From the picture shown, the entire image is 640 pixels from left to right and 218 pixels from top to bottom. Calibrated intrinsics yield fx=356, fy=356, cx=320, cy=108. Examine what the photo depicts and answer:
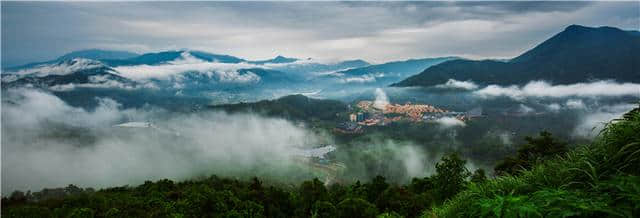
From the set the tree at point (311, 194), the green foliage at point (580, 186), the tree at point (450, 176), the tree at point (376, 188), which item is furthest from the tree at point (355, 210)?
the green foliage at point (580, 186)

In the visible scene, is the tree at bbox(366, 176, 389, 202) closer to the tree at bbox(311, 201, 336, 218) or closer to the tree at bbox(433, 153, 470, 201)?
the tree at bbox(433, 153, 470, 201)

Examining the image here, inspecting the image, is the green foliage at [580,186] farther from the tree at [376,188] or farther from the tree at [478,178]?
the tree at [376,188]

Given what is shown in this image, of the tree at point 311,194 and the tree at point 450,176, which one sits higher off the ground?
the tree at point 450,176

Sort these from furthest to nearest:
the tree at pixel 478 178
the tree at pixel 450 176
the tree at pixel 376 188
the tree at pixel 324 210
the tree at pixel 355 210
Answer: the tree at pixel 376 188, the tree at pixel 450 176, the tree at pixel 324 210, the tree at pixel 355 210, the tree at pixel 478 178

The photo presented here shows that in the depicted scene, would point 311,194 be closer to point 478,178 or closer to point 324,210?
point 324,210

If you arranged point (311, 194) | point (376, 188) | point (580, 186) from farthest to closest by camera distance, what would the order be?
point (376, 188)
point (311, 194)
point (580, 186)

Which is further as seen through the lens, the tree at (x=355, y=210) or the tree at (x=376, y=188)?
the tree at (x=376, y=188)

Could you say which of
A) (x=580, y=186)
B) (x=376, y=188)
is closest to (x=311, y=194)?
(x=376, y=188)

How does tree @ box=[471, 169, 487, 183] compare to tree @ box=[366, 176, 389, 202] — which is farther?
tree @ box=[366, 176, 389, 202]

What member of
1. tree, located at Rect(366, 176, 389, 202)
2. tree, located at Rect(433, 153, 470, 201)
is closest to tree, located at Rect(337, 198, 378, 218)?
Answer: tree, located at Rect(433, 153, 470, 201)

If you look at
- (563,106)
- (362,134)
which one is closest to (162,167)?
(362,134)

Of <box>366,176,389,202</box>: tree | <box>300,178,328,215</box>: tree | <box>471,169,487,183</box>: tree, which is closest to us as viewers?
<box>471,169,487,183</box>: tree
